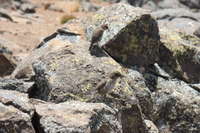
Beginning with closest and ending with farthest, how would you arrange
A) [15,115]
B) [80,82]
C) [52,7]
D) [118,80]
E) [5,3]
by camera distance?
[15,115] < [80,82] < [118,80] < [5,3] < [52,7]

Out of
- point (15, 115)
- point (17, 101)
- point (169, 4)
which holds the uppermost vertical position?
point (15, 115)

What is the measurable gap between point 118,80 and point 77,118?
2.52m

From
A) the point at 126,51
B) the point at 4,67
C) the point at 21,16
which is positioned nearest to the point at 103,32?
the point at 126,51

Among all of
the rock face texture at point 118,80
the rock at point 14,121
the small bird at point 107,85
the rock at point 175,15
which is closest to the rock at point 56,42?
the rock face texture at point 118,80

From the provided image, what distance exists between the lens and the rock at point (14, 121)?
5.30 meters

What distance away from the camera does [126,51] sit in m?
9.51

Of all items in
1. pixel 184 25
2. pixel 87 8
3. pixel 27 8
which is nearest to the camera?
pixel 184 25

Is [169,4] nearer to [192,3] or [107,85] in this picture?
[192,3]

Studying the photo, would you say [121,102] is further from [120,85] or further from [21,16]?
[21,16]

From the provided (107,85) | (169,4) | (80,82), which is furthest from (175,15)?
(169,4)

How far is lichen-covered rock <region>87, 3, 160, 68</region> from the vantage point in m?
9.30

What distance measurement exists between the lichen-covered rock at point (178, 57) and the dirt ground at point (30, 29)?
25.4 ft

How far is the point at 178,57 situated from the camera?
10609mm

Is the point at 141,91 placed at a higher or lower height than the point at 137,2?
higher
